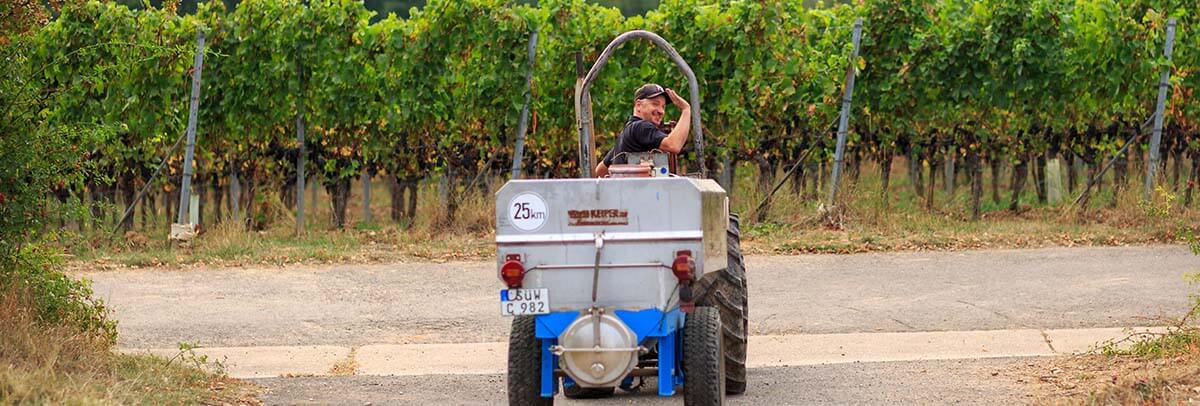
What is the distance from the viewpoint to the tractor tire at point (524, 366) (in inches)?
320

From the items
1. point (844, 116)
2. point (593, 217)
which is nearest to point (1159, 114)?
point (844, 116)

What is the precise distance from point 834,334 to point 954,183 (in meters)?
9.94

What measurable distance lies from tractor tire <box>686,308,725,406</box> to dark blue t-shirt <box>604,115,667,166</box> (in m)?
1.54

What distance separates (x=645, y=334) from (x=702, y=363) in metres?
0.40

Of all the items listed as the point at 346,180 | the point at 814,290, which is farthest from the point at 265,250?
the point at 814,290

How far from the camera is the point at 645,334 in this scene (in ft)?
25.3

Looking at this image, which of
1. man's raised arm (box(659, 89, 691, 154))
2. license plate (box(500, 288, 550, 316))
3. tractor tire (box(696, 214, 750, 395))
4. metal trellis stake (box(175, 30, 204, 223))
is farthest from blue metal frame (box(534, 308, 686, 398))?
metal trellis stake (box(175, 30, 204, 223))

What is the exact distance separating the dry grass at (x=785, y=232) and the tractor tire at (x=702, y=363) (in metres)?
8.07

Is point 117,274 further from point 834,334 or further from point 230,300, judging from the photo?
point 834,334

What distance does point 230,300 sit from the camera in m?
A: 13.7

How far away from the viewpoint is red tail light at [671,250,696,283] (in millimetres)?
7574

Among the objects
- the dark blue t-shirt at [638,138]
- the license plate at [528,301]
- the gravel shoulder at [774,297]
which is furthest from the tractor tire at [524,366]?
the gravel shoulder at [774,297]

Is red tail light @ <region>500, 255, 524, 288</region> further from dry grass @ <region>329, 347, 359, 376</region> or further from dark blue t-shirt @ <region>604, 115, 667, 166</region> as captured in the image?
dry grass @ <region>329, 347, 359, 376</region>

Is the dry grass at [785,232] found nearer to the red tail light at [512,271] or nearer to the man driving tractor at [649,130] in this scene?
the man driving tractor at [649,130]
